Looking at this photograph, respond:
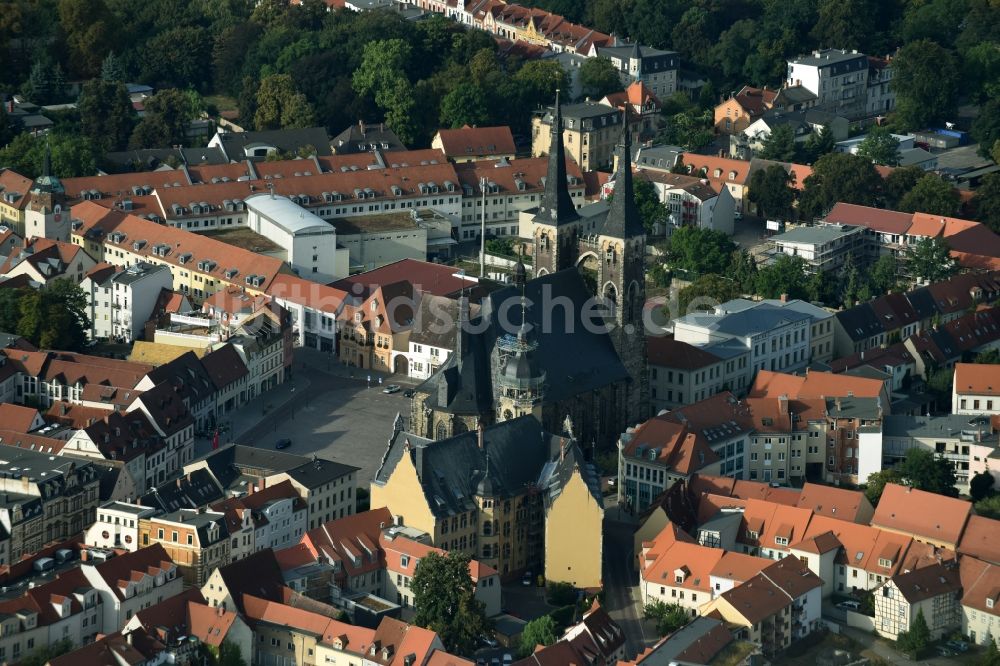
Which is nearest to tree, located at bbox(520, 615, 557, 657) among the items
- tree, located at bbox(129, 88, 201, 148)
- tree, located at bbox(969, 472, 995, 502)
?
tree, located at bbox(969, 472, 995, 502)

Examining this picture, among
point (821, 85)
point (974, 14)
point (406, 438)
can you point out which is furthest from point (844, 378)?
point (974, 14)

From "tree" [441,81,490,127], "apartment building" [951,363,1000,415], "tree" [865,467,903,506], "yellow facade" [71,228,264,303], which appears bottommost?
"tree" [865,467,903,506]

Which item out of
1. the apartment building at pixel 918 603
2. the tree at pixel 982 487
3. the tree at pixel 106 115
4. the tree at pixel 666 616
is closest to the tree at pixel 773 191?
the tree at pixel 106 115

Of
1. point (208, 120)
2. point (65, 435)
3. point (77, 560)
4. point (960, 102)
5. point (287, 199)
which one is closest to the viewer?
point (77, 560)

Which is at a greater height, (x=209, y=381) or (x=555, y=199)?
(x=555, y=199)

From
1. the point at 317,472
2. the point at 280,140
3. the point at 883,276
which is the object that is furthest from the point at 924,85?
the point at 317,472

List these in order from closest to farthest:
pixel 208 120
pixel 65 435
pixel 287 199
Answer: pixel 65 435
pixel 287 199
pixel 208 120

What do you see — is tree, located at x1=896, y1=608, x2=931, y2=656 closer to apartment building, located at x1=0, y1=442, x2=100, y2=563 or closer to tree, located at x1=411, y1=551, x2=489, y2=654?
tree, located at x1=411, y1=551, x2=489, y2=654

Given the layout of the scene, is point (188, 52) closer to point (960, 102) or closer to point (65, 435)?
point (960, 102)
